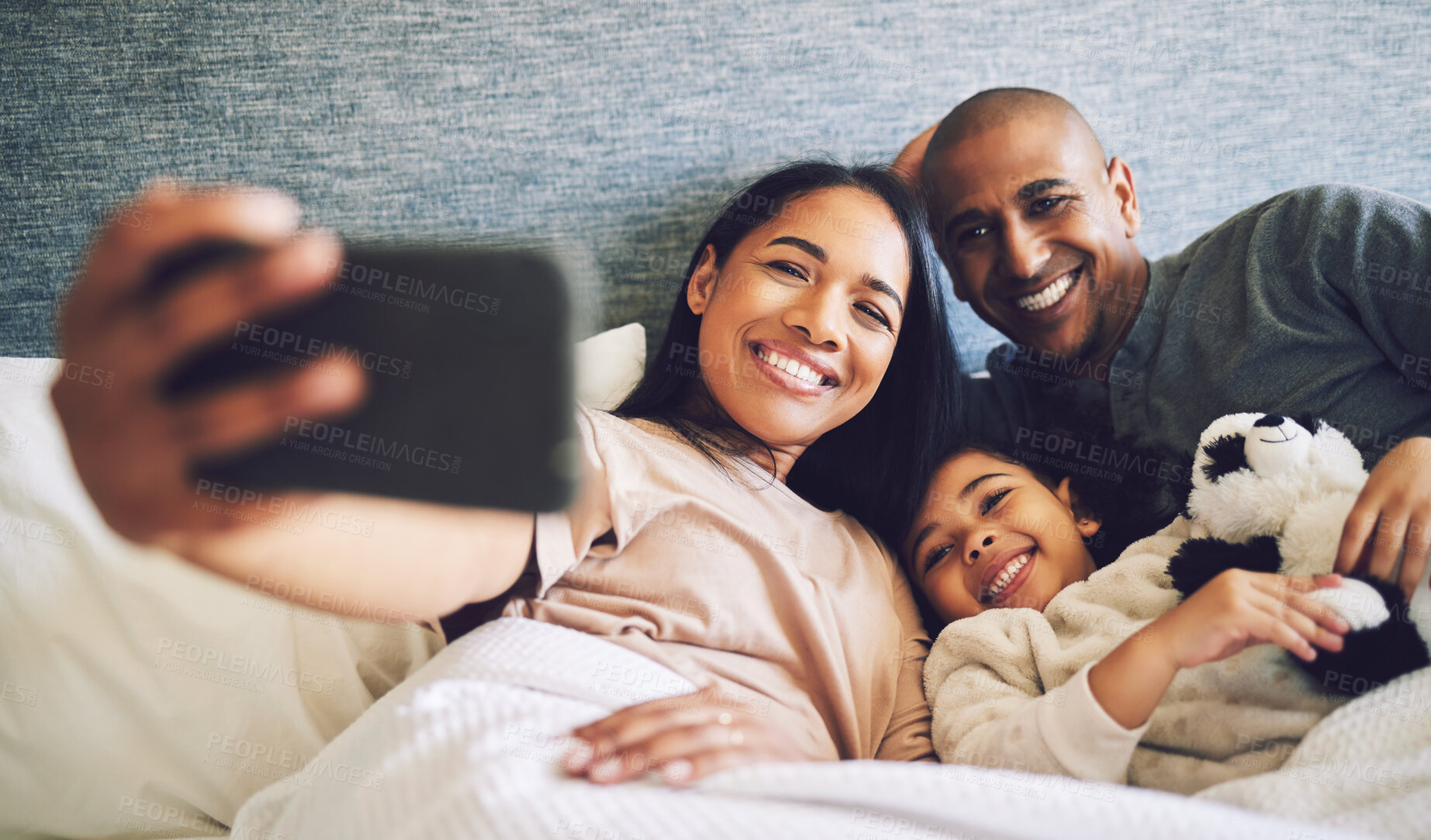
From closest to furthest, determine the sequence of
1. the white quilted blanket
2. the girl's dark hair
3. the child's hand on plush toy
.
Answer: the white quilted blanket, the child's hand on plush toy, the girl's dark hair

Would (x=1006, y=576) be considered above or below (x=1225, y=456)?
below

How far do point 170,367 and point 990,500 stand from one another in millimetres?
829

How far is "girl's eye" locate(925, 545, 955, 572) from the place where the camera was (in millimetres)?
931

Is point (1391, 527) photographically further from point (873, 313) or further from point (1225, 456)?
point (873, 313)

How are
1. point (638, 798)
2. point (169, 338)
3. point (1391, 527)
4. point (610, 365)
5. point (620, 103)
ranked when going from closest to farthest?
point (169, 338) → point (638, 798) → point (1391, 527) → point (610, 365) → point (620, 103)

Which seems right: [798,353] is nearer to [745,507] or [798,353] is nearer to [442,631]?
[745,507]

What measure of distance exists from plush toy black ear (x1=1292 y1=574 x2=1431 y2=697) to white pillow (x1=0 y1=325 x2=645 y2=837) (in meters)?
Answer: 0.83

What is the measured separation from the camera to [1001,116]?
113 centimetres

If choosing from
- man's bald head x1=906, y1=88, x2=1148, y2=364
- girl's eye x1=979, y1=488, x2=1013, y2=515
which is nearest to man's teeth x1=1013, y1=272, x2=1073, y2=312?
man's bald head x1=906, y1=88, x2=1148, y2=364

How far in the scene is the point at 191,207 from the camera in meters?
0.33

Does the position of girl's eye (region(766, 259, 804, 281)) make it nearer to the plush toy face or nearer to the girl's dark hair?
the girl's dark hair

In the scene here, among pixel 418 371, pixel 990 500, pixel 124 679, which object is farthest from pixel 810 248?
pixel 124 679

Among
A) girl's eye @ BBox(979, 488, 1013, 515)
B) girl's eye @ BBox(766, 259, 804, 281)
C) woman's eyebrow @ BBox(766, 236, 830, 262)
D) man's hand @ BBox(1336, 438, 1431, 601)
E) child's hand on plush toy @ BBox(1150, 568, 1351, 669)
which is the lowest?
girl's eye @ BBox(979, 488, 1013, 515)

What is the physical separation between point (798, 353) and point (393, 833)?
0.59 m
